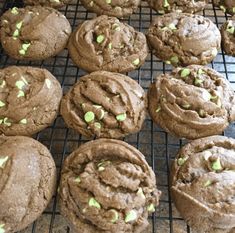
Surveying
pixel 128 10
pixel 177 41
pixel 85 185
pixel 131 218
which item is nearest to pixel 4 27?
pixel 128 10

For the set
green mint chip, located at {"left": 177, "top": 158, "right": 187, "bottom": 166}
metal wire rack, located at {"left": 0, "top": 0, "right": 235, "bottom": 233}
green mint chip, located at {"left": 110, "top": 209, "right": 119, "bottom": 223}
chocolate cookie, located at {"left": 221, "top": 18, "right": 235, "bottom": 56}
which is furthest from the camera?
chocolate cookie, located at {"left": 221, "top": 18, "right": 235, "bottom": 56}

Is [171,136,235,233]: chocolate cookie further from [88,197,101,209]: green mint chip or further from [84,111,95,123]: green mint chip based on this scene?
[84,111,95,123]: green mint chip

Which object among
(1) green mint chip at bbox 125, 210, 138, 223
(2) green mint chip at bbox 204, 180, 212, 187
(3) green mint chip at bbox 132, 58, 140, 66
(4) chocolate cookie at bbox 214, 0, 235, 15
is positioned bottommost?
(1) green mint chip at bbox 125, 210, 138, 223

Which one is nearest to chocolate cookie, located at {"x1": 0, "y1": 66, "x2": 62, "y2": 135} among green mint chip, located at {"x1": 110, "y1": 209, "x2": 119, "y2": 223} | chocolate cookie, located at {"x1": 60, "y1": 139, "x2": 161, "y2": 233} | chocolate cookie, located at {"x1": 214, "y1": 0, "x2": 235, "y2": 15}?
chocolate cookie, located at {"x1": 60, "y1": 139, "x2": 161, "y2": 233}

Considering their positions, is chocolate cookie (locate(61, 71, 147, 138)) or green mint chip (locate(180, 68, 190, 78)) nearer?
chocolate cookie (locate(61, 71, 147, 138))

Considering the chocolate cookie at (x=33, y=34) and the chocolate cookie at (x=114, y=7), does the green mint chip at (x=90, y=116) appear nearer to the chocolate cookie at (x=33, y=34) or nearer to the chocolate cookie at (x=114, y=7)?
the chocolate cookie at (x=33, y=34)
